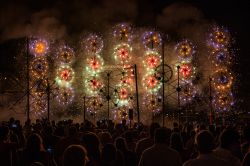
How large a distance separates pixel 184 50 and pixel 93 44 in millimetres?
7650

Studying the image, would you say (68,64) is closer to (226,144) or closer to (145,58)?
(145,58)

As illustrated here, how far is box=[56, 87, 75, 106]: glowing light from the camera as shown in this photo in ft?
130

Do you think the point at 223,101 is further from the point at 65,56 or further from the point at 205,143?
the point at 205,143

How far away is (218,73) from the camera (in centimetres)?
3828

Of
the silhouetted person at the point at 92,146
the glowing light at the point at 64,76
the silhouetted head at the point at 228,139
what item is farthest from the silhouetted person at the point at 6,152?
the glowing light at the point at 64,76

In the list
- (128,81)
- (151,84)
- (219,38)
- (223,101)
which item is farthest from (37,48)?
(223,101)

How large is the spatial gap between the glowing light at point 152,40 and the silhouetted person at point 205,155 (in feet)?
106

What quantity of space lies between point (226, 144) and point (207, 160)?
901 mm

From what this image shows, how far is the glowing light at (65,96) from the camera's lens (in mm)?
39562

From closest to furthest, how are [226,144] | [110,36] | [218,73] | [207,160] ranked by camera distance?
[207,160]
[226,144]
[218,73]
[110,36]

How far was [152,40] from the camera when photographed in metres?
39.0

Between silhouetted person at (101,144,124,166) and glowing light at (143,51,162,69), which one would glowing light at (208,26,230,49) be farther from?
silhouetted person at (101,144,124,166)

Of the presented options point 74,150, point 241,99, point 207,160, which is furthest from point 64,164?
point 241,99

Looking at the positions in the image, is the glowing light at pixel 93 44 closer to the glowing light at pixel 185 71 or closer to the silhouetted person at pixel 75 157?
the glowing light at pixel 185 71
